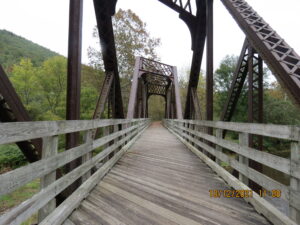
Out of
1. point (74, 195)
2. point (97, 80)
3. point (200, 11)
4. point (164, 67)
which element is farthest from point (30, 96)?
point (74, 195)

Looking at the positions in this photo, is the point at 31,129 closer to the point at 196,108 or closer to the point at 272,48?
the point at 272,48

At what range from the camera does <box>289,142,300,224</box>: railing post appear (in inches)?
56.1

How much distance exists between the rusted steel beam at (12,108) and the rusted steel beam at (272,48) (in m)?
2.96

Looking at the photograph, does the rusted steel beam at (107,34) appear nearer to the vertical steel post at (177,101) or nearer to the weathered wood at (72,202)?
the weathered wood at (72,202)

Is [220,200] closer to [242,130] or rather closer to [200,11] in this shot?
[242,130]

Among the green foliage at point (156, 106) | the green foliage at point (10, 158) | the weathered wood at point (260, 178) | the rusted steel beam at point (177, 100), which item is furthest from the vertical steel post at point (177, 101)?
the green foliage at point (156, 106)

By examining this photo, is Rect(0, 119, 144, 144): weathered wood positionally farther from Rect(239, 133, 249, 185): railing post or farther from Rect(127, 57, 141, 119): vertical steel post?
Rect(127, 57, 141, 119): vertical steel post

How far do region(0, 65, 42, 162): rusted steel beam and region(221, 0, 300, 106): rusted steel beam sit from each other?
296cm

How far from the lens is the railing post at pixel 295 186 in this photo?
1425 mm

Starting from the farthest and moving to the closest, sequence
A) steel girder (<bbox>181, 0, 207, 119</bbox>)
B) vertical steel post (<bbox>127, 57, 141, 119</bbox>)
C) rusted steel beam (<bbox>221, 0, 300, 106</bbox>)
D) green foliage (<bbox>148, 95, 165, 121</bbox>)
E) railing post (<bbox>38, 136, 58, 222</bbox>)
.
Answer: green foliage (<bbox>148, 95, 165, 121</bbox>) → vertical steel post (<bbox>127, 57, 141, 119</bbox>) → steel girder (<bbox>181, 0, 207, 119</bbox>) → rusted steel beam (<bbox>221, 0, 300, 106</bbox>) → railing post (<bbox>38, 136, 58, 222</bbox>)

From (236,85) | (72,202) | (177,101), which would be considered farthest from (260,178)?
(177,101)

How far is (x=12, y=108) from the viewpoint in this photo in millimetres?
1773

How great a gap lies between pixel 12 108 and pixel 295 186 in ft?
8.72
